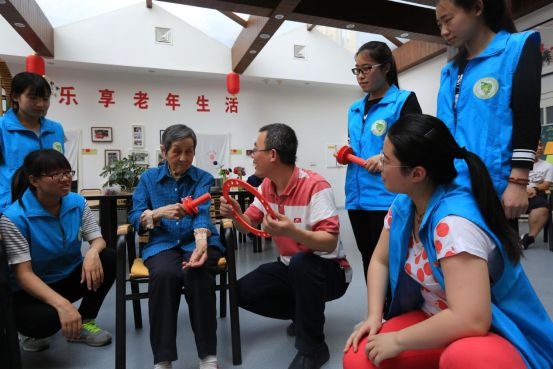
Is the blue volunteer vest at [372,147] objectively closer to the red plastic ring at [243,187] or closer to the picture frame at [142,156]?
the red plastic ring at [243,187]

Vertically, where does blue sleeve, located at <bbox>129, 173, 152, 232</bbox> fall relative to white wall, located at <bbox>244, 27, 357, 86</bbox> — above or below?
below

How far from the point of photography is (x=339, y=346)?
1.58 m

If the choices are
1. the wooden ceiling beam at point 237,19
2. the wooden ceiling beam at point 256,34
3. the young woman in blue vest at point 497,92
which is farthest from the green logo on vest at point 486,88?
the wooden ceiling beam at point 237,19

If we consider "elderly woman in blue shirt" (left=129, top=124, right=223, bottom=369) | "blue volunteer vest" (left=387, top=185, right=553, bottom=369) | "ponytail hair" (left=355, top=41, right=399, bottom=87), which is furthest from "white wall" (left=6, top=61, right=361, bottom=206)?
"blue volunteer vest" (left=387, top=185, right=553, bottom=369)

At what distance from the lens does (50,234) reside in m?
1.49

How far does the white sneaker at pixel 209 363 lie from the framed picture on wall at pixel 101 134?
5.72m

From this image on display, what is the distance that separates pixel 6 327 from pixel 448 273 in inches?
55.5

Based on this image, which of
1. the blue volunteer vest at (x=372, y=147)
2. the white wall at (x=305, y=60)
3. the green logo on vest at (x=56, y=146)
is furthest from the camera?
the white wall at (x=305, y=60)

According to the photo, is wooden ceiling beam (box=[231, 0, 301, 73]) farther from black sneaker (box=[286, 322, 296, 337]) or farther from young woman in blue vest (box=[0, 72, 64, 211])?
black sneaker (box=[286, 322, 296, 337])

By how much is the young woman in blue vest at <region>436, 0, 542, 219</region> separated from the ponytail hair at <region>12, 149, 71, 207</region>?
1505 millimetres

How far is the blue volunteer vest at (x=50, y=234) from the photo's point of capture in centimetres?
143

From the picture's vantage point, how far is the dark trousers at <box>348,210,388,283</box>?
1600 mm

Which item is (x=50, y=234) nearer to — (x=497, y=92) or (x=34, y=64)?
(x=497, y=92)

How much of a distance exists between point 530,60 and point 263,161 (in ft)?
3.09
